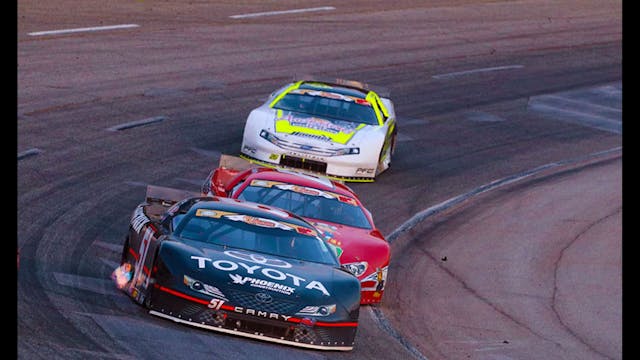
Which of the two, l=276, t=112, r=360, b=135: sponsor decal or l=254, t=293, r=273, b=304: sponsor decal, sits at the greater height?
l=254, t=293, r=273, b=304: sponsor decal

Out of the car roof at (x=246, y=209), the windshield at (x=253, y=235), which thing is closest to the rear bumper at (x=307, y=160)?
the car roof at (x=246, y=209)

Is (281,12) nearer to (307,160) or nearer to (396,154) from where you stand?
(396,154)

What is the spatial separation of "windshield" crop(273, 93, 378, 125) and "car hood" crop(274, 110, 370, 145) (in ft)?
0.63

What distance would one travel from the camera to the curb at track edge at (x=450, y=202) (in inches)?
539

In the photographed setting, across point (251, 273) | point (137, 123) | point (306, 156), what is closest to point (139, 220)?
point (251, 273)

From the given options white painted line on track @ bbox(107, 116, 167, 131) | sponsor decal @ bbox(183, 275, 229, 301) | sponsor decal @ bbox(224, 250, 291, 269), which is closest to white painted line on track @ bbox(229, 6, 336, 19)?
white painted line on track @ bbox(107, 116, 167, 131)

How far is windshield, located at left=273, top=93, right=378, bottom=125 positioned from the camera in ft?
71.6

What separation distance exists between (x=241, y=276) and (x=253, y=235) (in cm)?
109

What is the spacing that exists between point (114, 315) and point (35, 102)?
1247 centimetres

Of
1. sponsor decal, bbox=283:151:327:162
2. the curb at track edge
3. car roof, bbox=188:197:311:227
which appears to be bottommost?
the curb at track edge

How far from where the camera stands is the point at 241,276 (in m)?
12.0

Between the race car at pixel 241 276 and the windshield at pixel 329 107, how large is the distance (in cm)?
837

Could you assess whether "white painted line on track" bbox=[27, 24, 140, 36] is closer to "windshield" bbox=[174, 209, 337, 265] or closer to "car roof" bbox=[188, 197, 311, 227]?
"car roof" bbox=[188, 197, 311, 227]

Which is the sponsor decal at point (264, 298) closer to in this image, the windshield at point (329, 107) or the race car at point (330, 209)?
the race car at point (330, 209)
